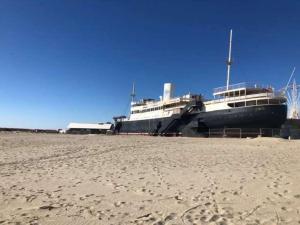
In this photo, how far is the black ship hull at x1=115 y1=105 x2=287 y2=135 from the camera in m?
39.0

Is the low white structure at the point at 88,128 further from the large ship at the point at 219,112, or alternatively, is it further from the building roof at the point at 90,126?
the large ship at the point at 219,112

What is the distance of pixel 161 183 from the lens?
28.0 ft

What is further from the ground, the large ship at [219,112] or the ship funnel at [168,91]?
the ship funnel at [168,91]

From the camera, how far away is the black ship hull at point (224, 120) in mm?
39000

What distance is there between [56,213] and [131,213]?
1.39m

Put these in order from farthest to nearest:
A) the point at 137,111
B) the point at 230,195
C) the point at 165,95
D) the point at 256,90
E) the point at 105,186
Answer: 1. the point at 137,111
2. the point at 165,95
3. the point at 256,90
4. the point at 105,186
5. the point at 230,195

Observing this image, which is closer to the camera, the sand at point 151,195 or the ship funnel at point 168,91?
the sand at point 151,195

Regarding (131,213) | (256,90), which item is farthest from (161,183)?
(256,90)

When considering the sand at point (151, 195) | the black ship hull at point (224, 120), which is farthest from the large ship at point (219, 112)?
the sand at point (151, 195)

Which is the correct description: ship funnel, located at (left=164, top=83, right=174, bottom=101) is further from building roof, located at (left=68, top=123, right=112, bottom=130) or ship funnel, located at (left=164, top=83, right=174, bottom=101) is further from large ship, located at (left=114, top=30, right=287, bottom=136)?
building roof, located at (left=68, top=123, right=112, bottom=130)

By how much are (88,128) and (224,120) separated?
58.1m

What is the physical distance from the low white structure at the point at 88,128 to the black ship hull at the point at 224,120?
1395 inches

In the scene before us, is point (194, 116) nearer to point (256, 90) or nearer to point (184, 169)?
point (256, 90)

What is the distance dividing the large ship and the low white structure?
3180cm
